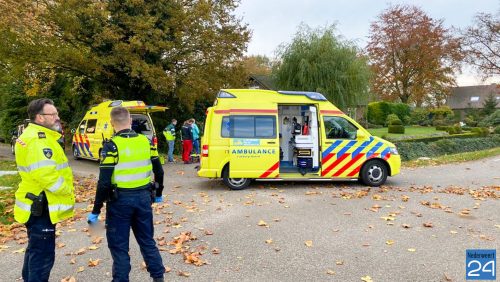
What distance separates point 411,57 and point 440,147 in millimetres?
30595

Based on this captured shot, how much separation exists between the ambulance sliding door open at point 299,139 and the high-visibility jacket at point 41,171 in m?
6.80

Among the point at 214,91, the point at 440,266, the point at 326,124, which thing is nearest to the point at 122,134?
the point at 440,266

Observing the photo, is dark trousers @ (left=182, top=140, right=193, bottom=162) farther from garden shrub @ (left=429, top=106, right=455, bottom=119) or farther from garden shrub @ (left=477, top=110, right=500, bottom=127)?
garden shrub @ (left=429, top=106, right=455, bottom=119)

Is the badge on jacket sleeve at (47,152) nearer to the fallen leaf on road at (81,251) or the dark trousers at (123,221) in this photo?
the dark trousers at (123,221)

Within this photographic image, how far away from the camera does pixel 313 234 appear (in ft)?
19.9

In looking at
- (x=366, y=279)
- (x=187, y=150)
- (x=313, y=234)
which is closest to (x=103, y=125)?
(x=187, y=150)

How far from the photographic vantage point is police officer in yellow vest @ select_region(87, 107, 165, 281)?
12.5 ft

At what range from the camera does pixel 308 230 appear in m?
6.28

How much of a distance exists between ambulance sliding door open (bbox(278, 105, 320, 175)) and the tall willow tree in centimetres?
1574

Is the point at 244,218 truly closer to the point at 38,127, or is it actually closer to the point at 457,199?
the point at 38,127

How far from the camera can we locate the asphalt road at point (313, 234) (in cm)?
467

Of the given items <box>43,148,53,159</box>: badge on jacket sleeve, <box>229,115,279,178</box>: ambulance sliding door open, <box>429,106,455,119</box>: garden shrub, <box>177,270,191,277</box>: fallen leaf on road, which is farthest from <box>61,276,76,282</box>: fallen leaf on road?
<box>429,106,455,119</box>: garden shrub

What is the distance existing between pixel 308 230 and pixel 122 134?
11.6ft

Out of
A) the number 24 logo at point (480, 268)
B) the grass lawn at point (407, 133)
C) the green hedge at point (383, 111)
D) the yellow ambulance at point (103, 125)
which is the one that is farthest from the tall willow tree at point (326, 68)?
the number 24 logo at point (480, 268)
